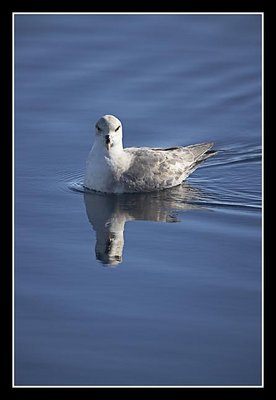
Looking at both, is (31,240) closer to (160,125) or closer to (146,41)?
(160,125)

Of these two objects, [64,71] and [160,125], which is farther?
[64,71]

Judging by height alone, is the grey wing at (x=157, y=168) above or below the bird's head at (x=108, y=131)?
Result: below

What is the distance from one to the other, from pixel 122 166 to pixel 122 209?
2.63 feet

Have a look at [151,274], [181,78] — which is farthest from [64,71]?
[151,274]

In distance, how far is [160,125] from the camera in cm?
1456

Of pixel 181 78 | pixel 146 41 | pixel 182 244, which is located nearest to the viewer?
pixel 182 244

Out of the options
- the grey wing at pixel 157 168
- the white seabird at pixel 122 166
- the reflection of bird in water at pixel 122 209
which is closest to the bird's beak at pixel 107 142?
the white seabird at pixel 122 166

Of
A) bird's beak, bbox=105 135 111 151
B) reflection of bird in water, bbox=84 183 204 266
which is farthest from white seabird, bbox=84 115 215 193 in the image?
reflection of bird in water, bbox=84 183 204 266

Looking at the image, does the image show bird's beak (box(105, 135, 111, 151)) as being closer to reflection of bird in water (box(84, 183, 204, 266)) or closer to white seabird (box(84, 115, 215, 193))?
white seabird (box(84, 115, 215, 193))

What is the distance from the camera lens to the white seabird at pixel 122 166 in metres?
12.4

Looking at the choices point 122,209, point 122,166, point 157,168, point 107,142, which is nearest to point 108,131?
point 107,142

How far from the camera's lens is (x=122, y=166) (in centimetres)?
1261

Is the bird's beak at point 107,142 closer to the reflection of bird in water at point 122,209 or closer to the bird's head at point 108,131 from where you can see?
the bird's head at point 108,131

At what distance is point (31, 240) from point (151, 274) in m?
1.61
